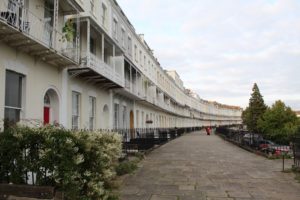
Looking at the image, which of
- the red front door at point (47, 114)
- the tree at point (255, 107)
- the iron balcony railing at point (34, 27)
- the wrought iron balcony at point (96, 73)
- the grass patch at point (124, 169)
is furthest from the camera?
the tree at point (255, 107)

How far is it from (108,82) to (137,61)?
1270cm

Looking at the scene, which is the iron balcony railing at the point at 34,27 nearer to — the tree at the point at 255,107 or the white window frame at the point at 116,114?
the white window frame at the point at 116,114

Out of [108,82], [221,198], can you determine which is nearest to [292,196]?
[221,198]

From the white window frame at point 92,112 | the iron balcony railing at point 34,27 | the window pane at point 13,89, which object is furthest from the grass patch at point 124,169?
the white window frame at point 92,112

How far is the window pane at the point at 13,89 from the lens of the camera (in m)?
10.0

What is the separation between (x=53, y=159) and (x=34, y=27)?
24.0 feet

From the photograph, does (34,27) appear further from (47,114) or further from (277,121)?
(277,121)

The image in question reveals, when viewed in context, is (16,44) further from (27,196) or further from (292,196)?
(292,196)

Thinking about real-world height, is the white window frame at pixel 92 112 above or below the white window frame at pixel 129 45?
below

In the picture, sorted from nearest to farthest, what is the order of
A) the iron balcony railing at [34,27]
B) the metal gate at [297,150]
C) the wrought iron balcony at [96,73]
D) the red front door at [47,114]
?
1. the iron balcony railing at [34,27]
2. the metal gate at [297,150]
3. the red front door at [47,114]
4. the wrought iron balcony at [96,73]

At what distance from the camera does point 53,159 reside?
4520mm

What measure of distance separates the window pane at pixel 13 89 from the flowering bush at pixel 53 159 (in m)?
5.69

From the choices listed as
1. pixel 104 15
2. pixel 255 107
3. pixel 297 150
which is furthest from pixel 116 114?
pixel 255 107

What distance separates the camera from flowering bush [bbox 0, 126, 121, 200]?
14.9ft
